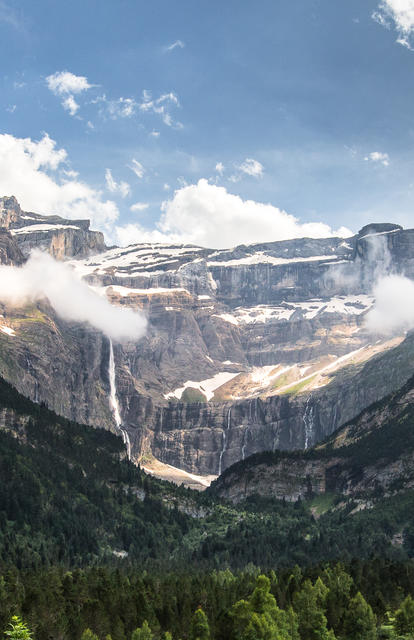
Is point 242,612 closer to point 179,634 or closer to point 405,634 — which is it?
point 179,634

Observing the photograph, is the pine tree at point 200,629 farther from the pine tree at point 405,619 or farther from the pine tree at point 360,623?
the pine tree at point 405,619

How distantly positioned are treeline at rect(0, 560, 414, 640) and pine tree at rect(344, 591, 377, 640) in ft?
0.57

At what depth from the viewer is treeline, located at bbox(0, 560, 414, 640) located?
123500mm

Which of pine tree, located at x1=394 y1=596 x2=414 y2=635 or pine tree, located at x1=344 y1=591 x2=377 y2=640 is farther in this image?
pine tree, located at x1=344 y1=591 x2=377 y2=640

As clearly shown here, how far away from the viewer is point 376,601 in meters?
149

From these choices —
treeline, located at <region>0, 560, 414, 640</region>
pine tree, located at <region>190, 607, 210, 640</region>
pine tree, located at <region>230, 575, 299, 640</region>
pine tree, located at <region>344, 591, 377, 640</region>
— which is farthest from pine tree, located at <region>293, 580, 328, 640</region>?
pine tree, located at <region>190, 607, 210, 640</region>

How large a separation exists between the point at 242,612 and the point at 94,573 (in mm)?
61229

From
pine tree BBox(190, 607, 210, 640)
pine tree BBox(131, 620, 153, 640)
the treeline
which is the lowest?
the treeline

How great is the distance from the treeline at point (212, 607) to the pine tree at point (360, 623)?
175 mm

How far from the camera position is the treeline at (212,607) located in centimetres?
12350

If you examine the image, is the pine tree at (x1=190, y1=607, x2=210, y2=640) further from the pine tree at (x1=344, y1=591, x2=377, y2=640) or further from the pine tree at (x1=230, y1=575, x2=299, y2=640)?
the pine tree at (x1=344, y1=591, x2=377, y2=640)

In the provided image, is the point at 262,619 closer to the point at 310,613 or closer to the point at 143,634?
the point at 143,634

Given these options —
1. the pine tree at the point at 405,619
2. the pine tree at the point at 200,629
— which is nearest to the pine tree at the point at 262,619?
the pine tree at the point at 200,629

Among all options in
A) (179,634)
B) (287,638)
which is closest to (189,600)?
(179,634)
